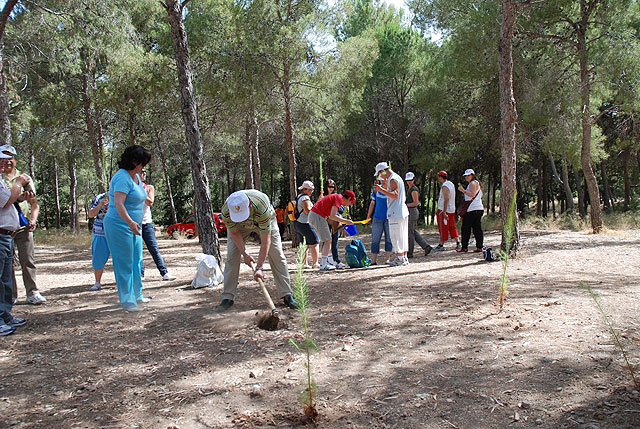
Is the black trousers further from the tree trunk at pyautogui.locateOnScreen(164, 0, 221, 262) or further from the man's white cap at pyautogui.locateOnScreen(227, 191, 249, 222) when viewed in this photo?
the man's white cap at pyautogui.locateOnScreen(227, 191, 249, 222)

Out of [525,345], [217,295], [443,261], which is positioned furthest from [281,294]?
[443,261]

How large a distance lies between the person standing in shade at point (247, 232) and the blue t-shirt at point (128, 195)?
44.6 inches

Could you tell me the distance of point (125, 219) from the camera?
5234mm

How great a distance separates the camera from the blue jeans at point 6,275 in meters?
4.70

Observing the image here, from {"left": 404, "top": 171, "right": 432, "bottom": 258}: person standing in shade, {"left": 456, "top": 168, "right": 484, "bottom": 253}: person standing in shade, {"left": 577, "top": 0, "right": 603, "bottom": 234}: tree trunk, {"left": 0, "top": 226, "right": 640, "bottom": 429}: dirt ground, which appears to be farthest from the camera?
{"left": 577, "top": 0, "right": 603, "bottom": 234}: tree trunk

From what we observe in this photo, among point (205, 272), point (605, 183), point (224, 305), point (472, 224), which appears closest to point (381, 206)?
point (472, 224)

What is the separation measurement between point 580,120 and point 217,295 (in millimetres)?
11532

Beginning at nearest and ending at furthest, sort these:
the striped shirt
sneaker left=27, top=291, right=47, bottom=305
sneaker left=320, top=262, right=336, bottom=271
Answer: the striped shirt < sneaker left=27, top=291, right=47, bottom=305 < sneaker left=320, top=262, right=336, bottom=271

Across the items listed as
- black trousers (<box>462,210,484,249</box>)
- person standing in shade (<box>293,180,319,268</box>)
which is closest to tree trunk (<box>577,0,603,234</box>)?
black trousers (<box>462,210,484,249</box>)

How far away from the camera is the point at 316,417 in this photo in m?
2.81

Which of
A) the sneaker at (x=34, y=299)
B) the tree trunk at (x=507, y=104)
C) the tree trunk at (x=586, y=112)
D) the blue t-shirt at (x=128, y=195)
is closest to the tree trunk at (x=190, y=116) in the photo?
the blue t-shirt at (x=128, y=195)

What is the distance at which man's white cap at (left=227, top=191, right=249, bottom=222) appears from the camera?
4570 millimetres

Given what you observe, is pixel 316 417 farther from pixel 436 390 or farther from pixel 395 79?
pixel 395 79

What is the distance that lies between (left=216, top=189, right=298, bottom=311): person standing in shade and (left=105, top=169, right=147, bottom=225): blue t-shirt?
1133 mm
